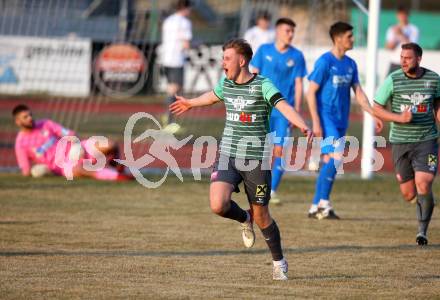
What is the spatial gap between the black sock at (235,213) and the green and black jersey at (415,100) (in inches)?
98.5

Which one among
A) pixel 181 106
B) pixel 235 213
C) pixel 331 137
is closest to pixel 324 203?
pixel 331 137

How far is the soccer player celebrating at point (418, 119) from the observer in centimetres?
1040

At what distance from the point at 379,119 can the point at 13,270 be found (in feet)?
13.9

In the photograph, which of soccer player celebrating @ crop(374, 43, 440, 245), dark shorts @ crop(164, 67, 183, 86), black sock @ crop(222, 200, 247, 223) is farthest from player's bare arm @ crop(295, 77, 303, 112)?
dark shorts @ crop(164, 67, 183, 86)

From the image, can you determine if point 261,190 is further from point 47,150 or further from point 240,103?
point 47,150

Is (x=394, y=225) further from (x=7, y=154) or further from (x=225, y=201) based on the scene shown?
(x=7, y=154)

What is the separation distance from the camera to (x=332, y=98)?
12109 millimetres

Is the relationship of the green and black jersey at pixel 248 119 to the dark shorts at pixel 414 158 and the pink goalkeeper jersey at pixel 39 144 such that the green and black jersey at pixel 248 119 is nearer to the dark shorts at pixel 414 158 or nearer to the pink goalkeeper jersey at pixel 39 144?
the dark shorts at pixel 414 158

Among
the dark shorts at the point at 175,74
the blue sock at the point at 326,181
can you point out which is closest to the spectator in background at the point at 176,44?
the dark shorts at the point at 175,74

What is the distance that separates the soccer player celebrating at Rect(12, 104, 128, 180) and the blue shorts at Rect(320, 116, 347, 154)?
4526 millimetres

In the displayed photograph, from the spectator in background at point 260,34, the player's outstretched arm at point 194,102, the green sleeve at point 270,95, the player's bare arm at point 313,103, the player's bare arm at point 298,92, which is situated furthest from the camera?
the spectator in background at point 260,34

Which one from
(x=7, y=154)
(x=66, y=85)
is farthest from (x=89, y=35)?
(x=7, y=154)

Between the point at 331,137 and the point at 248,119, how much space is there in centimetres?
363

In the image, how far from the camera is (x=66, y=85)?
29375 mm
